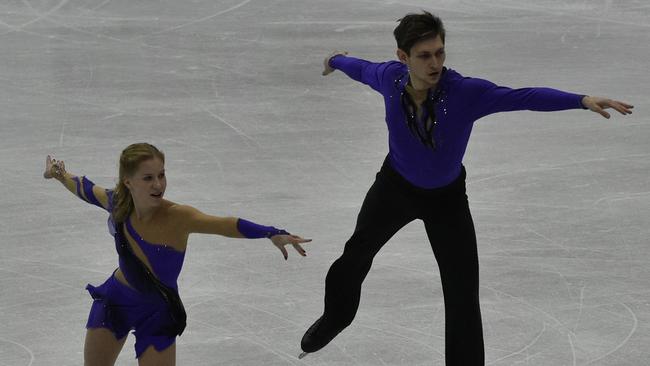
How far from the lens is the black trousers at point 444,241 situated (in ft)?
17.5

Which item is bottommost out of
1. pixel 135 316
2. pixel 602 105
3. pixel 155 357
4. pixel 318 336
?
pixel 318 336

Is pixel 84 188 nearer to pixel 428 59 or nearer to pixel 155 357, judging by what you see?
pixel 155 357

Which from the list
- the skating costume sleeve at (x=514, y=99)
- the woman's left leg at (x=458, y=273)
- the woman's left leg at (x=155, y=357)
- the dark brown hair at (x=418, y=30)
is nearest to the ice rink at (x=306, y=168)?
the woman's left leg at (x=458, y=273)

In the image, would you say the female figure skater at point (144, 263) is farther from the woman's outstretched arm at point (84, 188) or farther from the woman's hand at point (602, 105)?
the woman's hand at point (602, 105)

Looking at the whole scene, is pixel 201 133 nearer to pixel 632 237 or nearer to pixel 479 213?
pixel 479 213

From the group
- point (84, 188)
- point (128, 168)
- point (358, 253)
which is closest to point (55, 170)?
point (84, 188)

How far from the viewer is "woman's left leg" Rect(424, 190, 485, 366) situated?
5.34 meters

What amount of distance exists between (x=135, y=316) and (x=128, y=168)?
59cm

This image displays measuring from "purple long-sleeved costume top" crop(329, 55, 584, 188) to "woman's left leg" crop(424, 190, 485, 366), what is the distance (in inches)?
5.2

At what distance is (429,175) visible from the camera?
5.31 m

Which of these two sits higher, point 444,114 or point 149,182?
point 444,114

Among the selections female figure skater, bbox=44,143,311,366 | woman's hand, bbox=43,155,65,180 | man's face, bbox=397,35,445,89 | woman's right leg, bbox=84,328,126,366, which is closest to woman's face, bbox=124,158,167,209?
female figure skater, bbox=44,143,311,366

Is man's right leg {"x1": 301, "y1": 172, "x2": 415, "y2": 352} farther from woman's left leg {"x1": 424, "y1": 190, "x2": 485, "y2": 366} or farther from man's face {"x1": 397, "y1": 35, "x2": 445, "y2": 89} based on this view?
man's face {"x1": 397, "y1": 35, "x2": 445, "y2": 89}

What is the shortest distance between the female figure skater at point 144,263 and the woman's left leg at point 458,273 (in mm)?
1009
